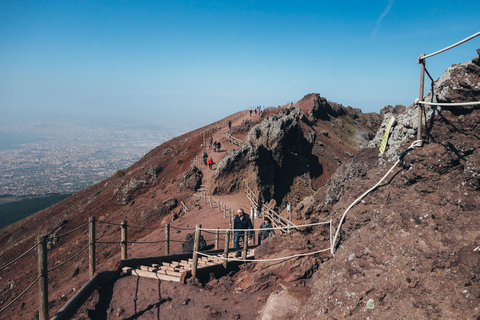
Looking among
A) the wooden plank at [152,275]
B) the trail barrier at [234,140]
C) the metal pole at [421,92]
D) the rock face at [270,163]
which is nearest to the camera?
the metal pole at [421,92]

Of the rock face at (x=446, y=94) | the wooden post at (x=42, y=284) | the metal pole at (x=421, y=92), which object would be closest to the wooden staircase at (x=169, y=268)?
the wooden post at (x=42, y=284)

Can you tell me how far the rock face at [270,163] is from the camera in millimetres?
24438

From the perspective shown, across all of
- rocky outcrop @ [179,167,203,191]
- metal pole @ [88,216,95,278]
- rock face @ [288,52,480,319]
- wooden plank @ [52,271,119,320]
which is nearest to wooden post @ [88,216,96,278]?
metal pole @ [88,216,95,278]

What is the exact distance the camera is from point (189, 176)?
1084 inches

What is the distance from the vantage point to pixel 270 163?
89.5ft

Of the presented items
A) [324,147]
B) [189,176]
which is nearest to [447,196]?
[189,176]

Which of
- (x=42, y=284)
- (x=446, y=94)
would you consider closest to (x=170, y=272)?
(x=42, y=284)

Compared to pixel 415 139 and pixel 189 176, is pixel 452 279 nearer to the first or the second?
pixel 415 139

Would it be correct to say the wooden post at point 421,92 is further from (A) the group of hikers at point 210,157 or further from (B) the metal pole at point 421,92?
(A) the group of hikers at point 210,157

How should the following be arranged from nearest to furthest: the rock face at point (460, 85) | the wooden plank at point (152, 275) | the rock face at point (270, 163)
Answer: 1. the rock face at point (460, 85)
2. the wooden plank at point (152, 275)
3. the rock face at point (270, 163)

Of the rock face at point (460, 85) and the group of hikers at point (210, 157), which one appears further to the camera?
the group of hikers at point (210, 157)

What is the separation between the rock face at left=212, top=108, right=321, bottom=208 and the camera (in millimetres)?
24438

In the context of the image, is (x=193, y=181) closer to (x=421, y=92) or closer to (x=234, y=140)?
(x=234, y=140)

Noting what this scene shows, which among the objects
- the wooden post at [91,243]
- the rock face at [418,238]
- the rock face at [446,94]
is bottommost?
the wooden post at [91,243]
